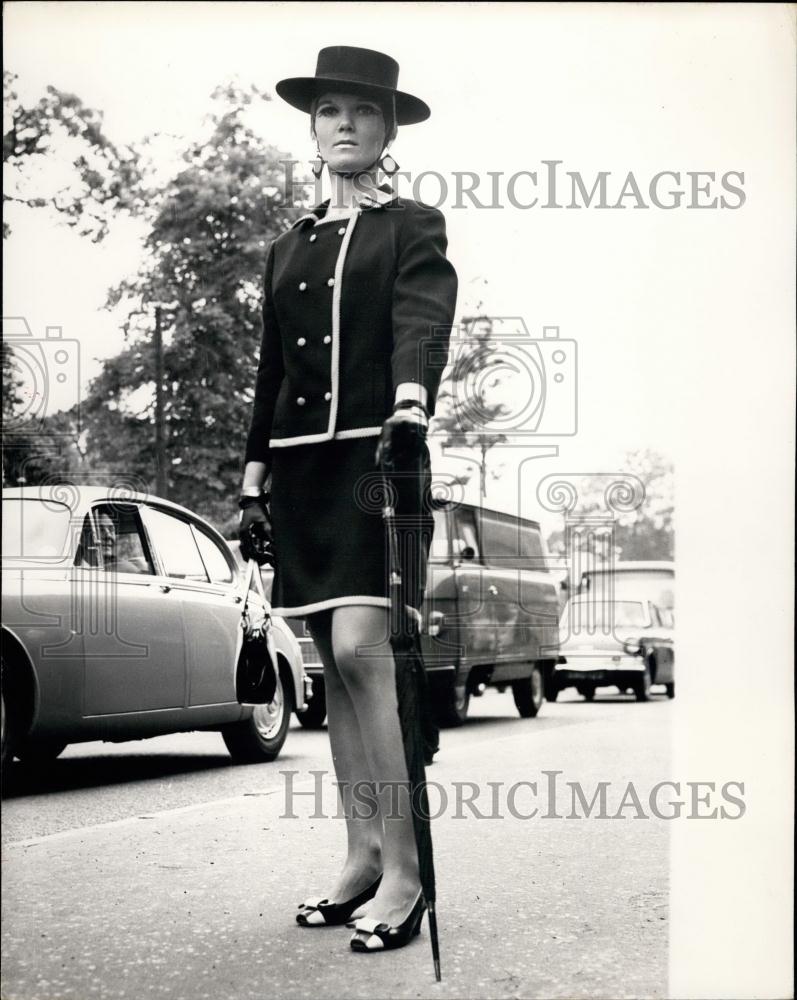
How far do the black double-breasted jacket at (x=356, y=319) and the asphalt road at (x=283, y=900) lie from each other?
4.19 ft

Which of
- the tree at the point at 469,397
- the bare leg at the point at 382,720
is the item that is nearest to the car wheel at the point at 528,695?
the tree at the point at 469,397

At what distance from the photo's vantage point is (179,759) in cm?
752

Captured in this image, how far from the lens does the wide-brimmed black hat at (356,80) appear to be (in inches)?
163

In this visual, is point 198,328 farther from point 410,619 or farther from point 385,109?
point 410,619

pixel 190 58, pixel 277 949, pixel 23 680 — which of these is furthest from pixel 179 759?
pixel 190 58

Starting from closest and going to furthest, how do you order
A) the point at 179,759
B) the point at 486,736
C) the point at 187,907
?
the point at 187,907 → the point at 179,759 → the point at 486,736

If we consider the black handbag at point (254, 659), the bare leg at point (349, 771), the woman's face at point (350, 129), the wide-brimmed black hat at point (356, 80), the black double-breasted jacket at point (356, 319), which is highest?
the wide-brimmed black hat at point (356, 80)

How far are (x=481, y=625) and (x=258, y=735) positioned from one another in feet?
10.9

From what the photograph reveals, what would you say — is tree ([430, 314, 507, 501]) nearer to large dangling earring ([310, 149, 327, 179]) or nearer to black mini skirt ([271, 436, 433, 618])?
black mini skirt ([271, 436, 433, 618])

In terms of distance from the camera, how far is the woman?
4.09 meters

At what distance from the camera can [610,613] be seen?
927 centimetres

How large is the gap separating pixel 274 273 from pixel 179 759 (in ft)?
12.5

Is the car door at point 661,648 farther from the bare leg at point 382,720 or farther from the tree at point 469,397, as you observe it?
the bare leg at point 382,720

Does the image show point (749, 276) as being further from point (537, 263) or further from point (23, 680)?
point (23, 680)
